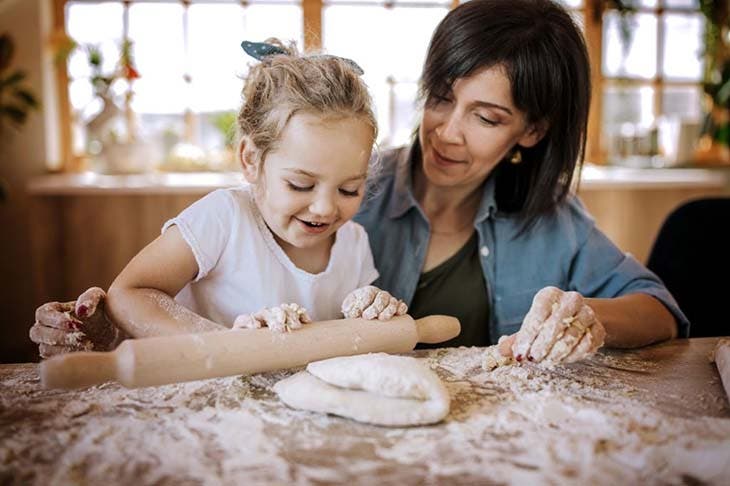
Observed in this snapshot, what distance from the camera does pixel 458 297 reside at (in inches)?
71.3

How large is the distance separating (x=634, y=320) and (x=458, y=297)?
0.50 meters

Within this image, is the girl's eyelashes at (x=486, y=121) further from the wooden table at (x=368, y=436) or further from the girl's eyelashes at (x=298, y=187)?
the wooden table at (x=368, y=436)

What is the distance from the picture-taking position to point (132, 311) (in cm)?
122

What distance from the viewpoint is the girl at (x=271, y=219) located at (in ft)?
4.08

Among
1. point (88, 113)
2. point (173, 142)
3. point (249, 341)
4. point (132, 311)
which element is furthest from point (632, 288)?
point (88, 113)

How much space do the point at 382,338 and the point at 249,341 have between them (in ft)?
0.80

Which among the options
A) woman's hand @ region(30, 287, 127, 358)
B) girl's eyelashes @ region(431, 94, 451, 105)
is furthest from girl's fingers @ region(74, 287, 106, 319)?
girl's eyelashes @ region(431, 94, 451, 105)

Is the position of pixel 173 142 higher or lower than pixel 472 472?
higher

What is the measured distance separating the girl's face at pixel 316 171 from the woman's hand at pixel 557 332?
41 centimetres

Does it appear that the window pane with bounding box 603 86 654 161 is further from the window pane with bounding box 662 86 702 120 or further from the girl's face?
the girl's face

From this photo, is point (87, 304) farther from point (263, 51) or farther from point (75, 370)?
point (263, 51)

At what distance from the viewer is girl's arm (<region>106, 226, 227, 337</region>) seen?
1210 millimetres

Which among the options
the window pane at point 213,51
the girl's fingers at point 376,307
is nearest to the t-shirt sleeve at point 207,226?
the girl's fingers at point 376,307

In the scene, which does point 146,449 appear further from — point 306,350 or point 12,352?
point 12,352
